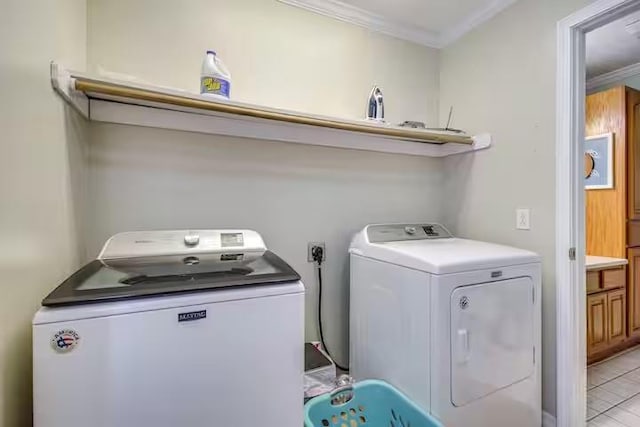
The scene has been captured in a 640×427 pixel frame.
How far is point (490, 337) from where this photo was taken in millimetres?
1384

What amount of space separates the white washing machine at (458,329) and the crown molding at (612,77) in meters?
2.94

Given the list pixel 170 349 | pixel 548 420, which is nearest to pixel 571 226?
pixel 548 420

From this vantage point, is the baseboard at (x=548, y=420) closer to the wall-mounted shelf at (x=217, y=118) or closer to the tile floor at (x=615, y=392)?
the tile floor at (x=615, y=392)

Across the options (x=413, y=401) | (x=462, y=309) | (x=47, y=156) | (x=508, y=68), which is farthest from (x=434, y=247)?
(x=47, y=156)

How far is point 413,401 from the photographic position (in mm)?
1364

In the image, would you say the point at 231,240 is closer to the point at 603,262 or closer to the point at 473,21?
the point at 473,21

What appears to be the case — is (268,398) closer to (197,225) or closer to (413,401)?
(413,401)

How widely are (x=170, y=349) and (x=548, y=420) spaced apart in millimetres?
1925

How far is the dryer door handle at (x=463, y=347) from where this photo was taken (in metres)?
1.31

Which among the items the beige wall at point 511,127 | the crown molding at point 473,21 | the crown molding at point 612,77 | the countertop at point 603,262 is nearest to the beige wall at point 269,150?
the crown molding at point 473,21

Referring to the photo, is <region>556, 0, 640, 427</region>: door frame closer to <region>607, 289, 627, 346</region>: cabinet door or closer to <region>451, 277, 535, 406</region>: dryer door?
<region>451, 277, 535, 406</region>: dryer door

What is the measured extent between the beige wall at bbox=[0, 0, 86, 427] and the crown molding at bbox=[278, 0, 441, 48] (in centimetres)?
127

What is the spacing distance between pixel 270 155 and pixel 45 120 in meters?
0.99

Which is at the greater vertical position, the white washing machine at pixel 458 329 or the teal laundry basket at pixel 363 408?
the white washing machine at pixel 458 329
